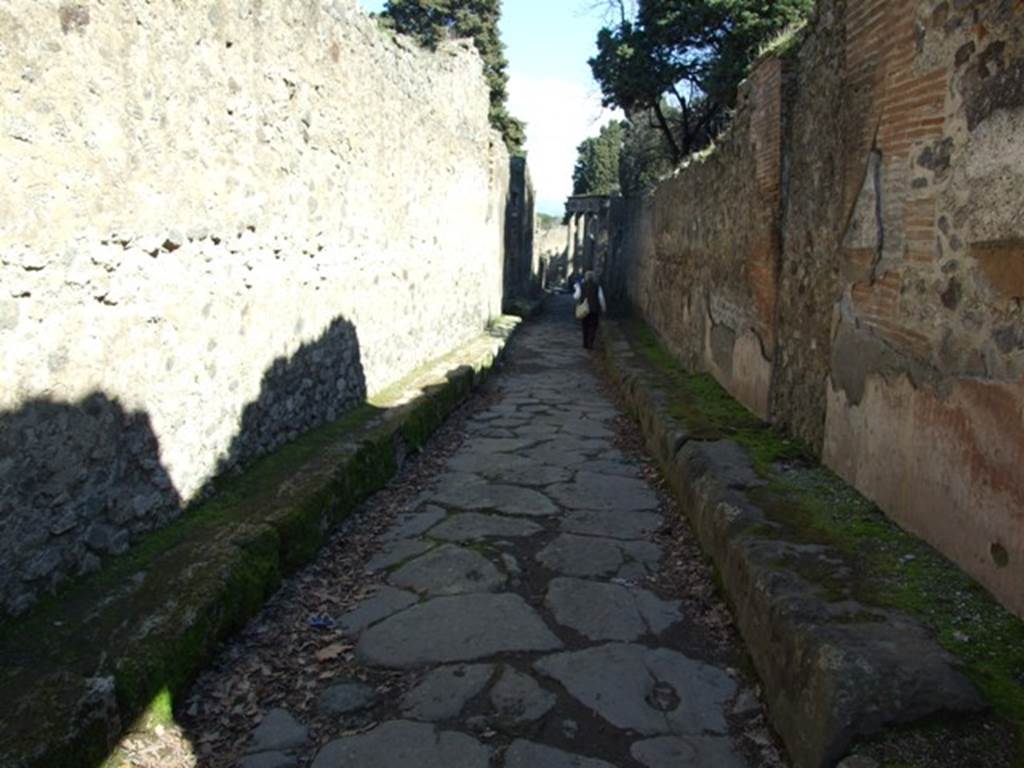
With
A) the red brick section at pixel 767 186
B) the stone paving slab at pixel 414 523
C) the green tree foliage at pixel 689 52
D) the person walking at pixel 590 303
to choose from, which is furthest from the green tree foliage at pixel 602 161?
the stone paving slab at pixel 414 523

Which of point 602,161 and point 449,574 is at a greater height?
point 602,161


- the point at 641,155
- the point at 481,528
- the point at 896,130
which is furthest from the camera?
the point at 641,155

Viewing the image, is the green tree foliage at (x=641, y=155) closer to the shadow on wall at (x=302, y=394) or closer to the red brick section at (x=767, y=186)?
the red brick section at (x=767, y=186)

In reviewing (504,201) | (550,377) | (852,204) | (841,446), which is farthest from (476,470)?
(504,201)

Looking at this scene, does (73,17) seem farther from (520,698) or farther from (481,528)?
(481,528)

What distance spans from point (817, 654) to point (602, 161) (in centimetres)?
4450

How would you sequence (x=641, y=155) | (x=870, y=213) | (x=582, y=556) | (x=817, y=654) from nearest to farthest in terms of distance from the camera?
(x=817, y=654) → (x=870, y=213) → (x=582, y=556) → (x=641, y=155)

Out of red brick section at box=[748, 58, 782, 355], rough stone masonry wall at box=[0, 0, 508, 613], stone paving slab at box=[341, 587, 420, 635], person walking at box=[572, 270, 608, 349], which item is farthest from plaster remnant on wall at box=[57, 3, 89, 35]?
person walking at box=[572, 270, 608, 349]

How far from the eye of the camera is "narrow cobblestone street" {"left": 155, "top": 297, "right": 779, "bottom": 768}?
2.47 metres

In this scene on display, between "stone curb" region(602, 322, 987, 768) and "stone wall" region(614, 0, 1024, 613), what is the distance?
49cm

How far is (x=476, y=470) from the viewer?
18.4 ft

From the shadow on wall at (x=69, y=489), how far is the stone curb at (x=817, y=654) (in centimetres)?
237

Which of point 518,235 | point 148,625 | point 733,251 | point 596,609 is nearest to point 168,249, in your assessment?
point 148,625

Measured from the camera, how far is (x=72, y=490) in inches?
111
